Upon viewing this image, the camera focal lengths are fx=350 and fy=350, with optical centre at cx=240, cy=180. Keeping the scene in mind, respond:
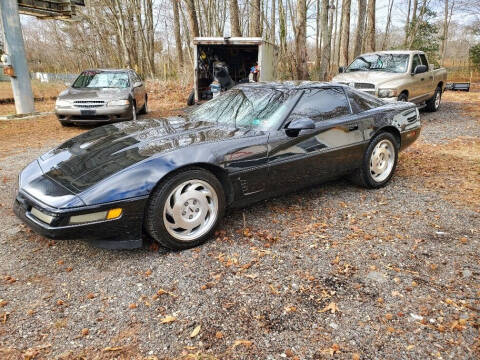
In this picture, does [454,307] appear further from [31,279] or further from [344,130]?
[31,279]

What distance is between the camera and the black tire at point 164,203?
2781mm

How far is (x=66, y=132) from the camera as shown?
846 centimetres

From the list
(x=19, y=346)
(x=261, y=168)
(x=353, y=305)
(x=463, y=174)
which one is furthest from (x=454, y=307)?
(x=463, y=174)

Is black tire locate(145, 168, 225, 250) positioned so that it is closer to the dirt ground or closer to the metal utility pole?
the dirt ground

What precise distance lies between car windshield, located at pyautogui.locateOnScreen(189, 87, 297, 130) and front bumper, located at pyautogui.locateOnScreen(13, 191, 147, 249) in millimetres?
1480

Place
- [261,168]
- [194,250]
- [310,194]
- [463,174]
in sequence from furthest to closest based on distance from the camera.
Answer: [463,174] < [310,194] < [261,168] < [194,250]

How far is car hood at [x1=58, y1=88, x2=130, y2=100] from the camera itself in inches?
341

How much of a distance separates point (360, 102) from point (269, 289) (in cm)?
287

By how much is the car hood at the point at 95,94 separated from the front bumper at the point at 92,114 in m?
0.32

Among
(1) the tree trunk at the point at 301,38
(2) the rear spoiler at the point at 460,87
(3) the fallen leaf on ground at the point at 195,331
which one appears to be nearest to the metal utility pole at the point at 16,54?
(1) the tree trunk at the point at 301,38

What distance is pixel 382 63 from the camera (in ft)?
31.8

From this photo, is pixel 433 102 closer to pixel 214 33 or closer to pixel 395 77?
pixel 395 77

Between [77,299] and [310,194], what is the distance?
290 centimetres

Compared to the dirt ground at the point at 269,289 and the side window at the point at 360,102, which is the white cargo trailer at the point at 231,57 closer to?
the side window at the point at 360,102
